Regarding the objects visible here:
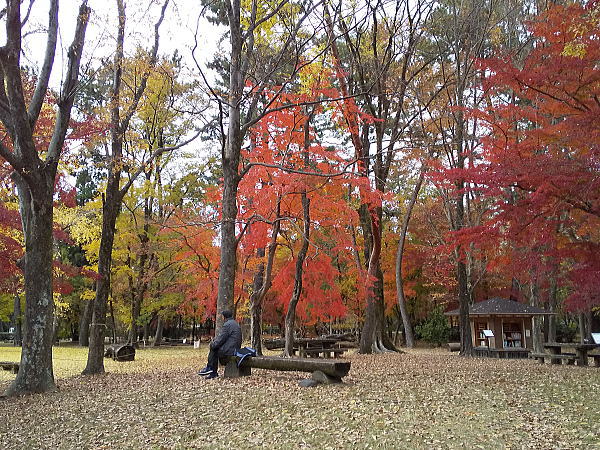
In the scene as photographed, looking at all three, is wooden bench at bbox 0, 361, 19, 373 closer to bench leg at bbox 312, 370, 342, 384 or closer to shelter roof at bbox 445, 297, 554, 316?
bench leg at bbox 312, 370, 342, 384

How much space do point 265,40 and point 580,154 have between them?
7348mm

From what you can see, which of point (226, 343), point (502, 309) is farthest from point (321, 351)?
point (502, 309)

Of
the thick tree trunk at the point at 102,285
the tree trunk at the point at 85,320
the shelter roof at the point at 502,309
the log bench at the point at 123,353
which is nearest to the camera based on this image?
the thick tree trunk at the point at 102,285

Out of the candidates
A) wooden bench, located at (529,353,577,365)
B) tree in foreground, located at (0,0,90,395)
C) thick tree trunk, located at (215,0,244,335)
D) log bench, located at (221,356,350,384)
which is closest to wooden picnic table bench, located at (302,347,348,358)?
wooden bench, located at (529,353,577,365)

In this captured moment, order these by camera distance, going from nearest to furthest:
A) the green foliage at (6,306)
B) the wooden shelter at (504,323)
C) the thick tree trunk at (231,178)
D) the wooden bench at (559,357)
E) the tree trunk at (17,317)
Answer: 1. the thick tree trunk at (231,178)
2. the wooden bench at (559,357)
3. the wooden shelter at (504,323)
4. the tree trunk at (17,317)
5. the green foliage at (6,306)

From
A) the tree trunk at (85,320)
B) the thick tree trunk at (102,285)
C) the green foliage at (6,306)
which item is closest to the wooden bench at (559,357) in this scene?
the thick tree trunk at (102,285)

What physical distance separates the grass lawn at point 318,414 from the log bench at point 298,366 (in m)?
0.25

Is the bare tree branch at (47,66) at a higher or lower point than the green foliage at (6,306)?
higher

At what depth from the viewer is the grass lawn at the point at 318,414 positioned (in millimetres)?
5184

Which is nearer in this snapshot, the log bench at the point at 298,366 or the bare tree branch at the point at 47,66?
the log bench at the point at 298,366

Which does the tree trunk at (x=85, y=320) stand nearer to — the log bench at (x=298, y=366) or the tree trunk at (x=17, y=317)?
the tree trunk at (x=17, y=317)

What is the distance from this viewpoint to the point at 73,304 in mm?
33469

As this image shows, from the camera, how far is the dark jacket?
9148 mm

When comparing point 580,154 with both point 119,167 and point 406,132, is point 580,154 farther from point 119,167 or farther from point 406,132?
point 119,167
